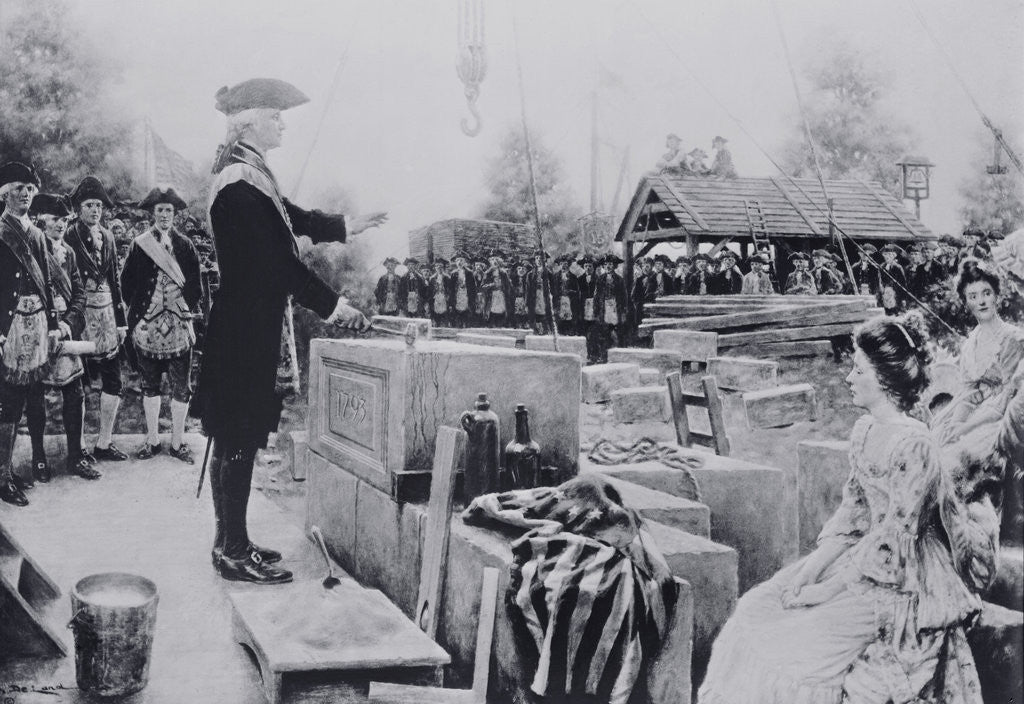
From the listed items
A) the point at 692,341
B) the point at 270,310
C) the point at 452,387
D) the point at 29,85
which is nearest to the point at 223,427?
the point at 270,310

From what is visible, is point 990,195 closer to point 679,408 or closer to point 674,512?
point 674,512

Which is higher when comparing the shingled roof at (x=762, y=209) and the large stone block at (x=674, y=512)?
the shingled roof at (x=762, y=209)

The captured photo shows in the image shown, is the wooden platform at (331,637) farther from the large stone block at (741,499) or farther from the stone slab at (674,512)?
the large stone block at (741,499)

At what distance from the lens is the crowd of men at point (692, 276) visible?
9.89 ft

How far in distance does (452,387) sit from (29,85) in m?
1.75

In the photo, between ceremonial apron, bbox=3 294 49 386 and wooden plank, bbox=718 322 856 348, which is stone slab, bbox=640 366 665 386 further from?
ceremonial apron, bbox=3 294 49 386

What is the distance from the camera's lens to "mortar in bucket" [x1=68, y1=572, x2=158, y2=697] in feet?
8.63

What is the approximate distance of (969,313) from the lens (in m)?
2.86

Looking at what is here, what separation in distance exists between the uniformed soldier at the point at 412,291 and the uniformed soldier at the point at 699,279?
126cm

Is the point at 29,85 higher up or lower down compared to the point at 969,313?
higher up

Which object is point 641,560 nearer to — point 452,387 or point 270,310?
point 452,387

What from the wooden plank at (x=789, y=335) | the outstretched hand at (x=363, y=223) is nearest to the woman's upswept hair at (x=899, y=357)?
the wooden plank at (x=789, y=335)
